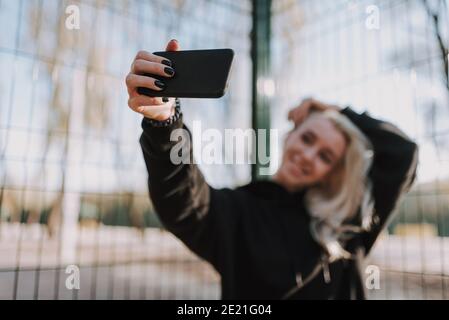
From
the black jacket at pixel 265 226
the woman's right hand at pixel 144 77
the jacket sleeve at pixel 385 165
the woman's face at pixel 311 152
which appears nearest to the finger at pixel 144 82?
the woman's right hand at pixel 144 77

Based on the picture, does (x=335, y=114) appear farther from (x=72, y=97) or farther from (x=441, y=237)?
(x=72, y=97)

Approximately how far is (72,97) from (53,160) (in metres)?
0.21

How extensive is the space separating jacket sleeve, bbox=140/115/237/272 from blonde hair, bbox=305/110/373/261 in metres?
0.24

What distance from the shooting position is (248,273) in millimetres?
836

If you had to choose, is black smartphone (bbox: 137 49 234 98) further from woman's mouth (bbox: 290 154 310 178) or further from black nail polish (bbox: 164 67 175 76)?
woman's mouth (bbox: 290 154 310 178)

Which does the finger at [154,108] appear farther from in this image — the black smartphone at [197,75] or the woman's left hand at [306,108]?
the woman's left hand at [306,108]

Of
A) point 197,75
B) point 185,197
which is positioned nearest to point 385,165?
point 185,197

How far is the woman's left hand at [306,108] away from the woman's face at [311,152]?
2.0 inches

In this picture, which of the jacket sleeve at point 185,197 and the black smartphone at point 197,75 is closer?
the black smartphone at point 197,75

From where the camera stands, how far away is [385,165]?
1.02 meters

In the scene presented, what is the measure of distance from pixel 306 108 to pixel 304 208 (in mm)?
286

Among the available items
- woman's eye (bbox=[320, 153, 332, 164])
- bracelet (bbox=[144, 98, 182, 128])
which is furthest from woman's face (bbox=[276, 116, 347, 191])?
bracelet (bbox=[144, 98, 182, 128])

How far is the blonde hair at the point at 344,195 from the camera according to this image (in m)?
0.93

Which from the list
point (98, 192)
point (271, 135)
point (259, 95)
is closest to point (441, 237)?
point (271, 135)
